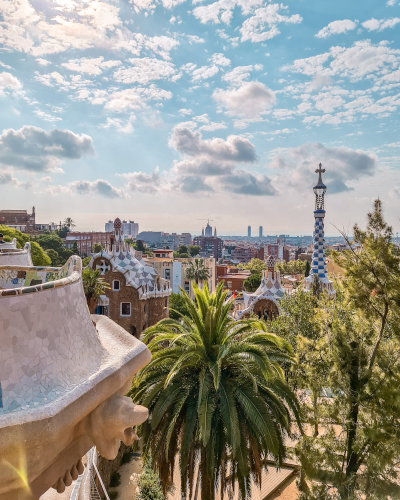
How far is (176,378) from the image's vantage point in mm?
8141

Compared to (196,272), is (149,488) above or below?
below

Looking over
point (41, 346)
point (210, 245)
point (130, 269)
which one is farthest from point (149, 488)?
point (210, 245)

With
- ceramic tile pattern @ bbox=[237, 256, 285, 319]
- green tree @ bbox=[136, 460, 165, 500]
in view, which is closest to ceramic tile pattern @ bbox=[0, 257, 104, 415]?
green tree @ bbox=[136, 460, 165, 500]

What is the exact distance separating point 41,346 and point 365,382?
6495 millimetres

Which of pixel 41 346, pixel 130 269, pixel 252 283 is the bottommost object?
pixel 252 283

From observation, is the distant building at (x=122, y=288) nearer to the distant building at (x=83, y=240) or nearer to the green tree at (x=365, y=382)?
the green tree at (x=365, y=382)

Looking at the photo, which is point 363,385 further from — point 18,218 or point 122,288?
point 18,218

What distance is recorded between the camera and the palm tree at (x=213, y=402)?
7.26 meters

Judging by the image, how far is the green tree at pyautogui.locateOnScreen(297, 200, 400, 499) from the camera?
668 cm

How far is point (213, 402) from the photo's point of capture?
25.0 feet

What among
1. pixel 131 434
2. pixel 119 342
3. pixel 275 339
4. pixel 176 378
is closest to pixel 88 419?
pixel 131 434

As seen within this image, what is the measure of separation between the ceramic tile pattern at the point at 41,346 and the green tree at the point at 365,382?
555cm

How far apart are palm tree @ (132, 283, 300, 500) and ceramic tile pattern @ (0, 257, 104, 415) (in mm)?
3892

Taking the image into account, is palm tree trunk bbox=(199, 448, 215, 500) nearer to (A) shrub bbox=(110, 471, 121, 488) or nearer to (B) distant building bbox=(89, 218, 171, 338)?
(A) shrub bbox=(110, 471, 121, 488)
